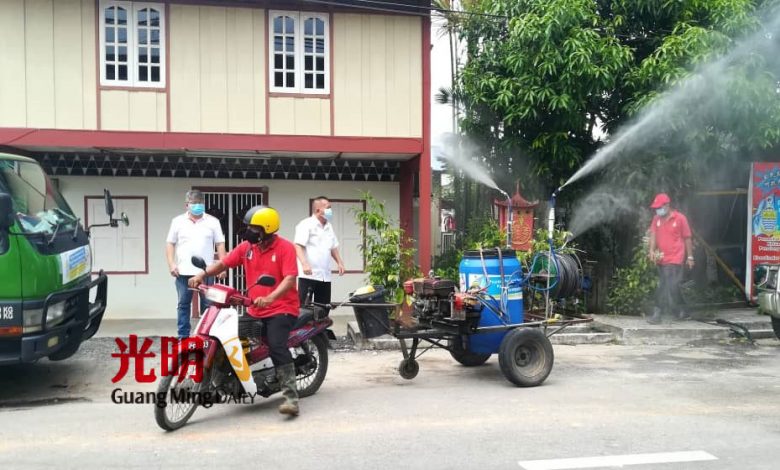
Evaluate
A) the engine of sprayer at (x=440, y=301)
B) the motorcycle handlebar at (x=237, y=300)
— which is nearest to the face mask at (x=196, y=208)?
the motorcycle handlebar at (x=237, y=300)

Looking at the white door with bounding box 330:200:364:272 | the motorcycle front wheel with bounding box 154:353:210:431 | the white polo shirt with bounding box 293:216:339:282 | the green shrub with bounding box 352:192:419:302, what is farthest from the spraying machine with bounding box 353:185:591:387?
the white door with bounding box 330:200:364:272

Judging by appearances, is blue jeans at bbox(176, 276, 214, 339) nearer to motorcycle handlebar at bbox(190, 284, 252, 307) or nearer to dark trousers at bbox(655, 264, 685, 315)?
motorcycle handlebar at bbox(190, 284, 252, 307)

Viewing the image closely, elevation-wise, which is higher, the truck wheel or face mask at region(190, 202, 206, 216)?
face mask at region(190, 202, 206, 216)

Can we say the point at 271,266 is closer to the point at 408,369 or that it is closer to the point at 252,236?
the point at 252,236

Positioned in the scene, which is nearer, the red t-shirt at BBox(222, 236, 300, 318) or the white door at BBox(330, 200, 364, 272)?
the red t-shirt at BBox(222, 236, 300, 318)

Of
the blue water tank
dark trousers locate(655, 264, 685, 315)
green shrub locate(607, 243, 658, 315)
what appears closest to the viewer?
the blue water tank

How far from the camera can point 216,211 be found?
10820 mm

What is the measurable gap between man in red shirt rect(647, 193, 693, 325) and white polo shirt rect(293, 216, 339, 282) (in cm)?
498

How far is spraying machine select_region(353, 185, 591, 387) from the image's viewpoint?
6.20 m

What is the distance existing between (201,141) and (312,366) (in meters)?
4.91

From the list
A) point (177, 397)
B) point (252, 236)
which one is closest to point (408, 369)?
→ point (252, 236)

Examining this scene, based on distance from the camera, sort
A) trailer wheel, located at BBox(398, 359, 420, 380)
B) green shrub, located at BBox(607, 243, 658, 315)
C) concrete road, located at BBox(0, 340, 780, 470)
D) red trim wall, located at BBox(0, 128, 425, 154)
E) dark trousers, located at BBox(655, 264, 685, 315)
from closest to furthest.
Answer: concrete road, located at BBox(0, 340, 780, 470) → trailer wheel, located at BBox(398, 359, 420, 380) → red trim wall, located at BBox(0, 128, 425, 154) → dark trousers, located at BBox(655, 264, 685, 315) → green shrub, located at BBox(607, 243, 658, 315)

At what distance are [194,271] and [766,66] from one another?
8769mm

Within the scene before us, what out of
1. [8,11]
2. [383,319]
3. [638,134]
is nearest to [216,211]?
[8,11]
